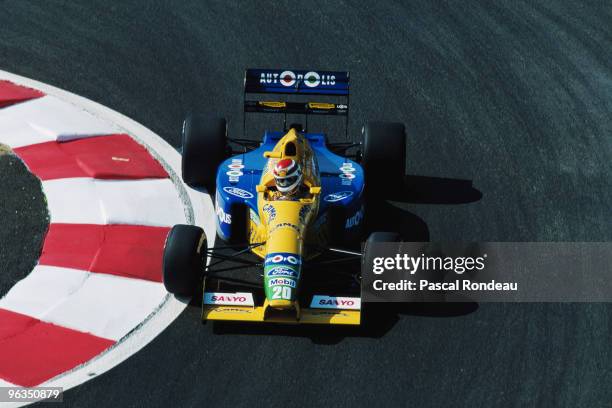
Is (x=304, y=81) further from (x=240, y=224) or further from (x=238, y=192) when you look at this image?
(x=240, y=224)

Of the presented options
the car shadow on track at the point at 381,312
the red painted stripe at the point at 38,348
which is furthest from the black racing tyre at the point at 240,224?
the red painted stripe at the point at 38,348

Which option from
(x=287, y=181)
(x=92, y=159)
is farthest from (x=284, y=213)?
(x=92, y=159)

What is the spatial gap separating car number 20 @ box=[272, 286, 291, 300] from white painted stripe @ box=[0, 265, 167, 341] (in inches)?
48.8

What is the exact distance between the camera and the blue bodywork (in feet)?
37.2

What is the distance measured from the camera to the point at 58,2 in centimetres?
1623

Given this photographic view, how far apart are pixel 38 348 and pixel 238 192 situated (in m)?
2.60

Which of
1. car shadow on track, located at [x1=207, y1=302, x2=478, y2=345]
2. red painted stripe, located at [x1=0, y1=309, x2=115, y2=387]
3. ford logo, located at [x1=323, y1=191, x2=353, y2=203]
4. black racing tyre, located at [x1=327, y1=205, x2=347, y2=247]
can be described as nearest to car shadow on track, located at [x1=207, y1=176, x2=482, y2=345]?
car shadow on track, located at [x1=207, y1=302, x2=478, y2=345]

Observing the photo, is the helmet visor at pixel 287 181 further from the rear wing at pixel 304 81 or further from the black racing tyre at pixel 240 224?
the rear wing at pixel 304 81

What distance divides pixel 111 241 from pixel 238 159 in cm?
164

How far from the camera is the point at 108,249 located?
11.3 m

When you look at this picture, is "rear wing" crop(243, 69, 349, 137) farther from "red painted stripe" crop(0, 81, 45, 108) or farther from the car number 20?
"red painted stripe" crop(0, 81, 45, 108)

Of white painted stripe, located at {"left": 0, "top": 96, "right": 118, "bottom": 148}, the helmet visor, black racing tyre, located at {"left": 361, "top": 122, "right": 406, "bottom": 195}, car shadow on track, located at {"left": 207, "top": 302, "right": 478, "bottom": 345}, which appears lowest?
car shadow on track, located at {"left": 207, "top": 302, "right": 478, "bottom": 345}

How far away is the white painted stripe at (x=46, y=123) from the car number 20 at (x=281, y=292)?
4.14 m

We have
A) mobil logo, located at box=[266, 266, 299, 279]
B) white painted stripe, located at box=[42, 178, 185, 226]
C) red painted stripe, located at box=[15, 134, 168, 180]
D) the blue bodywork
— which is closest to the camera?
mobil logo, located at box=[266, 266, 299, 279]
